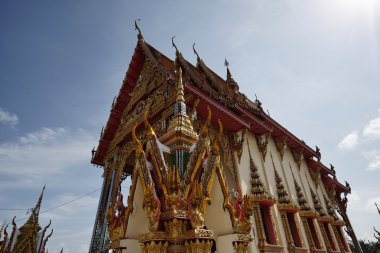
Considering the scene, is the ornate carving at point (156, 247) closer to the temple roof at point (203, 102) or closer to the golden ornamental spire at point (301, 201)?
the temple roof at point (203, 102)

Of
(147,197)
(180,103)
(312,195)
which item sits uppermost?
→ (312,195)

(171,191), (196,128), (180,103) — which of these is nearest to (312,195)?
(196,128)

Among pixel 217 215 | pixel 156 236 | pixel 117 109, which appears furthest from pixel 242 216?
pixel 117 109

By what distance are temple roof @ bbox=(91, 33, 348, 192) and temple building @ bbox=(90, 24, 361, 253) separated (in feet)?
0.13

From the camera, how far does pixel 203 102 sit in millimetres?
6426

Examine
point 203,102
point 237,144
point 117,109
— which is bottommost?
point 237,144

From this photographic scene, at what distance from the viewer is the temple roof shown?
6.76m

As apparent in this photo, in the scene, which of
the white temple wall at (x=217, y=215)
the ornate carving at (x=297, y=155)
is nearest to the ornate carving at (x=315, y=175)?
the ornate carving at (x=297, y=155)

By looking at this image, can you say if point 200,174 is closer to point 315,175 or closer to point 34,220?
point 34,220

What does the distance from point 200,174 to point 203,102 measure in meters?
4.35

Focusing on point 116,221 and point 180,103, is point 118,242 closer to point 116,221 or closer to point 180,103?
point 116,221

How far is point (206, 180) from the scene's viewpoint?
2.12 meters

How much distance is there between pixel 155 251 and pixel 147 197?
41cm

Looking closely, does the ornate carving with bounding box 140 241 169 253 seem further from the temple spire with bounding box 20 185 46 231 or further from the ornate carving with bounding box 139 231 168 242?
the temple spire with bounding box 20 185 46 231
